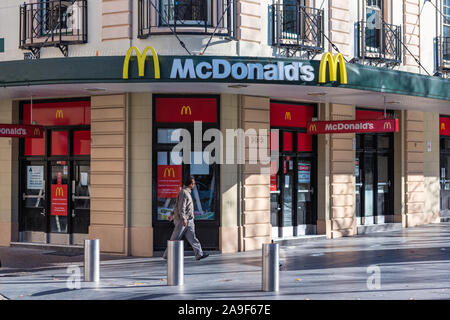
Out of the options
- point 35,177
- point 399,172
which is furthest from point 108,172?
point 399,172

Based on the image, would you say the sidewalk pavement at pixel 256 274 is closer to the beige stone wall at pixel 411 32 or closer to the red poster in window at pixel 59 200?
the red poster in window at pixel 59 200

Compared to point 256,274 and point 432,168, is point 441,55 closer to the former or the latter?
point 432,168

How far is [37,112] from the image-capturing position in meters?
16.5

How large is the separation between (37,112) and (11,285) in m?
6.21

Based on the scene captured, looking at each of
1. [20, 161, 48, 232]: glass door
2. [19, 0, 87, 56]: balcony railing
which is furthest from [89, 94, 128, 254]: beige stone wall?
[20, 161, 48, 232]: glass door

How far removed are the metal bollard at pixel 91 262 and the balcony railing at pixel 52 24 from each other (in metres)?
5.76

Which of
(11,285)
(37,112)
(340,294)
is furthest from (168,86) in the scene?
(340,294)

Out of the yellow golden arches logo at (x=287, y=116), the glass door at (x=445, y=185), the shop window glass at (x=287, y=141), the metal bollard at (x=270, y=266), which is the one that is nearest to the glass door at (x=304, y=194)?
the shop window glass at (x=287, y=141)

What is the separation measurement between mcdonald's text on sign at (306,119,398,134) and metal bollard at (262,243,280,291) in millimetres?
5970

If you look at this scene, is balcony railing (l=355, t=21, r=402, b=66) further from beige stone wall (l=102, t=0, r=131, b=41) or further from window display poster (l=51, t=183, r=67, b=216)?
window display poster (l=51, t=183, r=67, b=216)

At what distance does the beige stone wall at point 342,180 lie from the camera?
57.7 feet

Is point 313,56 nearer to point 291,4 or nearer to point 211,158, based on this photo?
point 291,4

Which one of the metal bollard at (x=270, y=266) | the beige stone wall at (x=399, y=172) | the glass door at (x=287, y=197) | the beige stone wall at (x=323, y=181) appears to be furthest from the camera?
the beige stone wall at (x=399, y=172)

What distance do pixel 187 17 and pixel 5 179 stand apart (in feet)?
19.5
